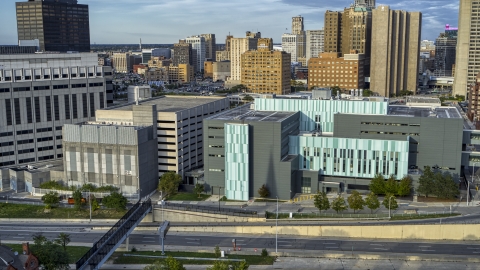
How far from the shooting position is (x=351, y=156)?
94.9 meters

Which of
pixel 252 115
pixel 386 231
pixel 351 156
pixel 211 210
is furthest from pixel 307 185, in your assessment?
pixel 386 231

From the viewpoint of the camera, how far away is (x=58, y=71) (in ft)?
371

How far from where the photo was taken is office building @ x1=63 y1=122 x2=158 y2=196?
92875 mm

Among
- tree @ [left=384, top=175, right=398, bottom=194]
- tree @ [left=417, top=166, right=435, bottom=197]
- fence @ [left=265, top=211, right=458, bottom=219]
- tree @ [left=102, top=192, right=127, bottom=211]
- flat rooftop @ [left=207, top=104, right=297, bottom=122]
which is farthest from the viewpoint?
flat rooftop @ [left=207, top=104, right=297, bottom=122]

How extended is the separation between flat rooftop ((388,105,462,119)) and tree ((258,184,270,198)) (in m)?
30.9

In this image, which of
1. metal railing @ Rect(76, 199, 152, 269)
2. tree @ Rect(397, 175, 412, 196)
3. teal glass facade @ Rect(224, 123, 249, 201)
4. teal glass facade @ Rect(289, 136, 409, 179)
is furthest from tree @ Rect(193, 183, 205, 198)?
tree @ Rect(397, 175, 412, 196)

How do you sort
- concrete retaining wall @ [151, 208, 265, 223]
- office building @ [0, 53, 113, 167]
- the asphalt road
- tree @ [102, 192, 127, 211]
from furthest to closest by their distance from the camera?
1. office building @ [0, 53, 113, 167]
2. tree @ [102, 192, 127, 211]
3. concrete retaining wall @ [151, 208, 265, 223]
4. the asphalt road

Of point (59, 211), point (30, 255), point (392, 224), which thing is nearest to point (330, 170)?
point (392, 224)

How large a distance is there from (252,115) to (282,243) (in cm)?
3631

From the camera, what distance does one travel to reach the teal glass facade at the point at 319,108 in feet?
340

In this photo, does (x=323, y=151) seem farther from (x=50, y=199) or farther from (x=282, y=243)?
(x=50, y=199)

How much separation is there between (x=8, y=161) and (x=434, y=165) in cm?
8387

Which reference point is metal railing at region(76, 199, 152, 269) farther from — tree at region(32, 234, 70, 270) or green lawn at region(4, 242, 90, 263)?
green lawn at region(4, 242, 90, 263)

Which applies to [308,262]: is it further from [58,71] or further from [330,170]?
[58,71]
